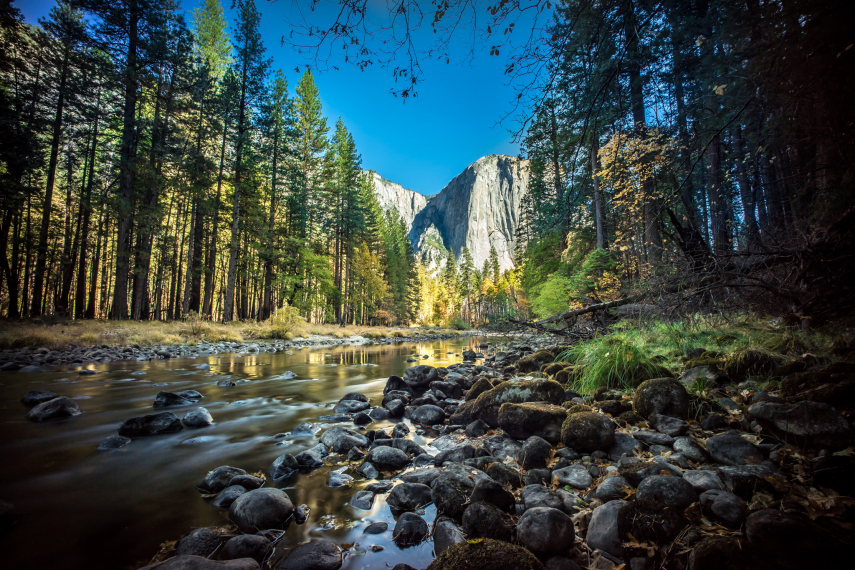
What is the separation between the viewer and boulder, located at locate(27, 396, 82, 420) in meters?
3.99

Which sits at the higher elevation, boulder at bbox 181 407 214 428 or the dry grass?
the dry grass

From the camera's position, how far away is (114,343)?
10766 millimetres

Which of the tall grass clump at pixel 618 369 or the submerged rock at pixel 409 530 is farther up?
the tall grass clump at pixel 618 369

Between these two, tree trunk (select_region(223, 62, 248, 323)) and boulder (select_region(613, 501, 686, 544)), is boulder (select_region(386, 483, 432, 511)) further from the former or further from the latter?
tree trunk (select_region(223, 62, 248, 323))

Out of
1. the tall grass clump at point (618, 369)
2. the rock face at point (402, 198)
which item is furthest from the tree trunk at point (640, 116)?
the rock face at point (402, 198)

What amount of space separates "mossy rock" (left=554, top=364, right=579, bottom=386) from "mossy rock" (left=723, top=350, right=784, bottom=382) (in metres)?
1.84

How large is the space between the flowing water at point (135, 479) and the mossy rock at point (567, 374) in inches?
107

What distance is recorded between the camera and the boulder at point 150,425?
3658 millimetres

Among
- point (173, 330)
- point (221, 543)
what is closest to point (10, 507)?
point (221, 543)

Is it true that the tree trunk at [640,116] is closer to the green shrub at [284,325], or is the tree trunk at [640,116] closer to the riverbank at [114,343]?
the riverbank at [114,343]

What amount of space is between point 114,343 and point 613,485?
14.8 m

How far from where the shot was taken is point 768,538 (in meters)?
1.24

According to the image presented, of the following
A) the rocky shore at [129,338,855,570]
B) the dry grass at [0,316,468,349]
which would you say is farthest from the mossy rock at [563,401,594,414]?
the dry grass at [0,316,468,349]

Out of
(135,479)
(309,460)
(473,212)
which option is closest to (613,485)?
(309,460)
